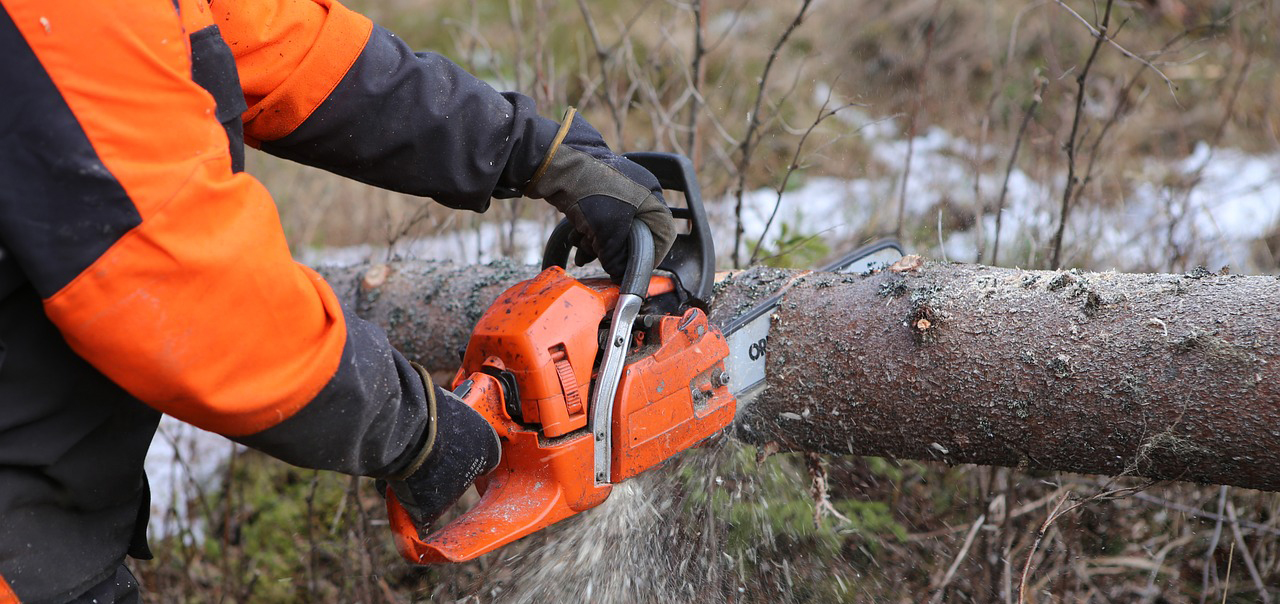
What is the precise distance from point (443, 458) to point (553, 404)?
0.26m

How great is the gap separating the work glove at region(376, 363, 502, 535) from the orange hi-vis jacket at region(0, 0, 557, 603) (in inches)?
1.8

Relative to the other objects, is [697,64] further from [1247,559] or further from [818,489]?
[1247,559]

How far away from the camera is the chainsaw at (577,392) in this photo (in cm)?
184

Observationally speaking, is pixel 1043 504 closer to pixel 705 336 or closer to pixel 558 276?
pixel 705 336

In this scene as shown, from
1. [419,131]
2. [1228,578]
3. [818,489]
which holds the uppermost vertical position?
[419,131]

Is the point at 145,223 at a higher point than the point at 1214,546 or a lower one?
higher

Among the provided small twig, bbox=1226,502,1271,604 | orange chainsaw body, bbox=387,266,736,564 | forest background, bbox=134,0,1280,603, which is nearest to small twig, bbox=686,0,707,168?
forest background, bbox=134,0,1280,603

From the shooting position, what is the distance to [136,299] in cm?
116

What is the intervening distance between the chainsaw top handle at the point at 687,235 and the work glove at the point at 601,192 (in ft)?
0.20

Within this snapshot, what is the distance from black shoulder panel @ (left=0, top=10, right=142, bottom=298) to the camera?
111 centimetres

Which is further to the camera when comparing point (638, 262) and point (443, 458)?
point (638, 262)

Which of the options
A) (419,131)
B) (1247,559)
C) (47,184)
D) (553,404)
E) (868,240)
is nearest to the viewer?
(47,184)

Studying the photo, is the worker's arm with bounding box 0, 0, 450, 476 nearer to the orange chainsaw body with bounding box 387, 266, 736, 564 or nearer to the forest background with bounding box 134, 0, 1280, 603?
the orange chainsaw body with bounding box 387, 266, 736, 564

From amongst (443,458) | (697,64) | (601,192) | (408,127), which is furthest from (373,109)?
(697,64)
